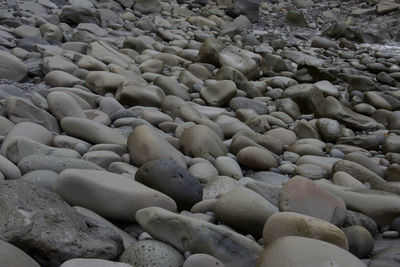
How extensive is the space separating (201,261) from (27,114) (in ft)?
6.47

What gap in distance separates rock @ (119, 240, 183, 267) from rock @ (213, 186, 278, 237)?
1.59 ft

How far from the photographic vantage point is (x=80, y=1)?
802cm

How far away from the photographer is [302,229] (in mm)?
1928

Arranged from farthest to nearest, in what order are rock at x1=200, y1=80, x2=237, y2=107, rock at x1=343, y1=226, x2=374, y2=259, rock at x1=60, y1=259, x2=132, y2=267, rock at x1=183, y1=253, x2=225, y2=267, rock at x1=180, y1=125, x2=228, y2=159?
rock at x1=200, y1=80, x2=237, y2=107
rock at x1=180, y1=125, x2=228, y2=159
rock at x1=343, y1=226, x2=374, y2=259
rock at x1=183, y1=253, x2=225, y2=267
rock at x1=60, y1=259, x2=132, y2=267

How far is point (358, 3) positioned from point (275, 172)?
39.8 ft

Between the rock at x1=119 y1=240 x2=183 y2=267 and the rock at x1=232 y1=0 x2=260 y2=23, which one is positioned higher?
the rock at x1=119 y1=240 x2=183 y2=267

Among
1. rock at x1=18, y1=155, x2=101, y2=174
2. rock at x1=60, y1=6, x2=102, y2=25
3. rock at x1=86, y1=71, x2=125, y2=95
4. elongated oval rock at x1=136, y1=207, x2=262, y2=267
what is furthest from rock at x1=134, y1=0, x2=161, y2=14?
elongated oval rock at x1=136, y1=207, x2=262, y2=267

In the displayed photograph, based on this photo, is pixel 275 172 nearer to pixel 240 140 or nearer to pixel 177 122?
pixel 240 140

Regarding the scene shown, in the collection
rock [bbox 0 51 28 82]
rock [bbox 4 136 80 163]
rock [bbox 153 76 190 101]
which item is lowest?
rock [bbox 153 76 190 101]

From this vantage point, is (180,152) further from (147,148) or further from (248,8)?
(248,8)

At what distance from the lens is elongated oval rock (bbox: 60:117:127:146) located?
3.07 m

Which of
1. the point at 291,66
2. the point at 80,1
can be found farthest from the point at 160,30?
the point at 291,66

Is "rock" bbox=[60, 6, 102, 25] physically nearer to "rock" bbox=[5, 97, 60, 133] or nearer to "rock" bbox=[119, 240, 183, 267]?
"rock" bbox=[5, 97, 60, 133]

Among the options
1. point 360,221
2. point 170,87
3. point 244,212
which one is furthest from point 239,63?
point 244,212
